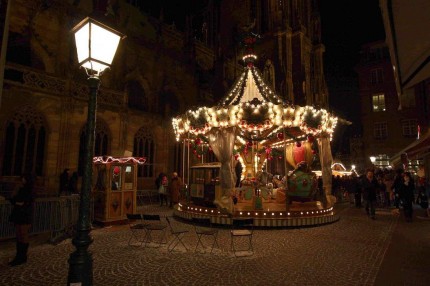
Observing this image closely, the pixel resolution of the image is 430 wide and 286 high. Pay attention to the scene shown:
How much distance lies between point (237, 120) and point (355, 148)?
129 feet

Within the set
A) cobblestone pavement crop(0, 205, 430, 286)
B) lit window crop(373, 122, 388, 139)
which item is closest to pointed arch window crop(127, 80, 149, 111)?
cobblestone pavement crop(0, 205, 430, 286)

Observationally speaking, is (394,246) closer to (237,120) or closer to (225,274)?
(225,274)

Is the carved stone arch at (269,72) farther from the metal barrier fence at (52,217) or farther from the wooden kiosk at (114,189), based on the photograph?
the metal barrier fence at (52,217)

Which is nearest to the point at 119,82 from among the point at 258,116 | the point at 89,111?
the point at 258,116

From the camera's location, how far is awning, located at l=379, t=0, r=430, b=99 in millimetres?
1957

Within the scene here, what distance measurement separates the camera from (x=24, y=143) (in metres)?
14.4

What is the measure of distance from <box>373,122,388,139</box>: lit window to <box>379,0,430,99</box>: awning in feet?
102

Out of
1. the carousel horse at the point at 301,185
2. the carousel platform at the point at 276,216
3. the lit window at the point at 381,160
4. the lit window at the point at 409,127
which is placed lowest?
the carousel platform at the point at 276,216

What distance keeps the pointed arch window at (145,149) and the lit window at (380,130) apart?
81.1 feet

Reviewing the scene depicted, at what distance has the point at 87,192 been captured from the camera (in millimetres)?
3293

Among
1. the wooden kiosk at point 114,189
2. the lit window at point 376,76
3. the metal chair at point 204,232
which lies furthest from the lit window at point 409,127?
the wooden kiosk at point 114,189

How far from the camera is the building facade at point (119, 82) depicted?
1434 centimetres

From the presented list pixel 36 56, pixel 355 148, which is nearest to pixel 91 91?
pixel 36 56

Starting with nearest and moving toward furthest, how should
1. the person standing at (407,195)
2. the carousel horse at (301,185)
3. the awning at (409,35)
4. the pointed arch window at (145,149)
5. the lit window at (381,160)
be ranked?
the awning at (409,35)
the person standing at (407,195)
the carousel horse at (301,185)
the pointed arch window at (145,149)
the lit window at (381,160)
